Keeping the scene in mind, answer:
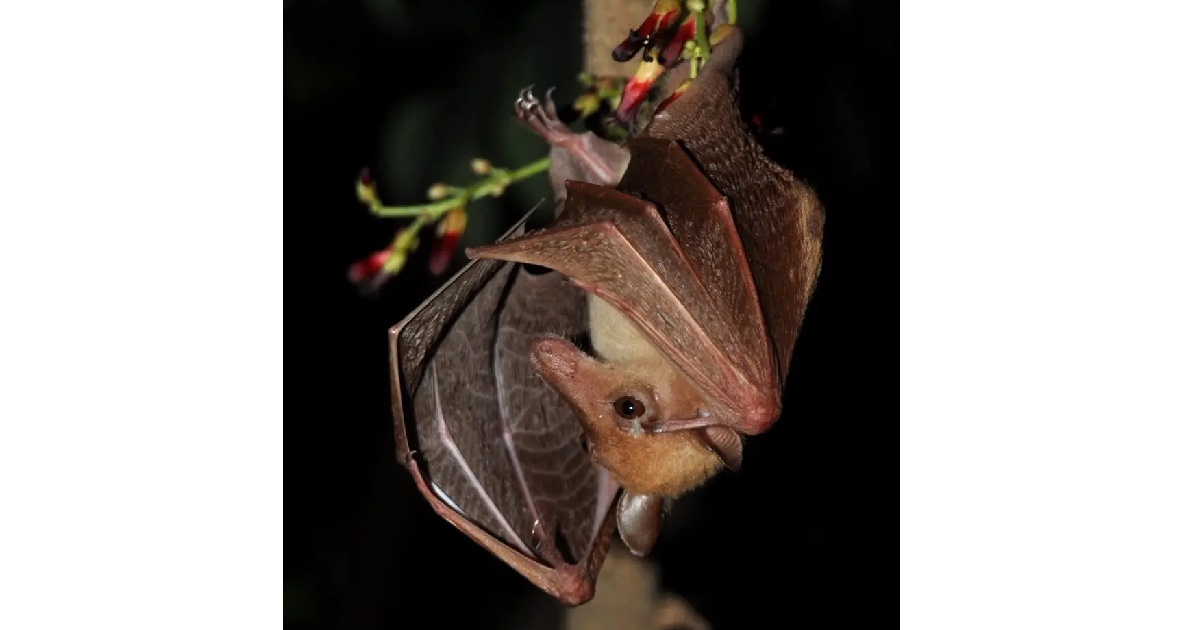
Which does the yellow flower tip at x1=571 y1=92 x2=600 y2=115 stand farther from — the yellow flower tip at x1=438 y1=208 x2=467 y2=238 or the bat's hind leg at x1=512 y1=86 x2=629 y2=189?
the yellow flower tip at x1=438 y1=208 x2=467 y2=238

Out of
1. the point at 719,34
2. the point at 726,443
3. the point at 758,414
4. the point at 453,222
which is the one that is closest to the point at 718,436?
A: the point at 726,443

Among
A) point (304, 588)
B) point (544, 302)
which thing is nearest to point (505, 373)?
point (544, 302)

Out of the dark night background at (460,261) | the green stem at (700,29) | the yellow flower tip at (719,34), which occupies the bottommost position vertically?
the dark night background at (460,261)

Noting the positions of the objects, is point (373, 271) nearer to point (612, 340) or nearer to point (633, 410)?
point (612, 340)

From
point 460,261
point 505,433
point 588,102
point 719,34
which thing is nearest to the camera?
point 719,34

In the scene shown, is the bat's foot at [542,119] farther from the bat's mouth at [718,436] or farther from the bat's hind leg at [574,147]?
the bat's mouth at [718,436]

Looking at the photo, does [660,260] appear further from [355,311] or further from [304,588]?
[304,588]

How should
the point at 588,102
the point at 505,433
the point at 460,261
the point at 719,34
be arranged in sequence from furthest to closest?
the point at 460,261 → the point at 505,433 → the point at 588,102 → the point at 719,34

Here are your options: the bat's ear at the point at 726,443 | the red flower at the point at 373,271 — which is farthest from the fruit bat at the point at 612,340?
the red flower at the point at 373,271
